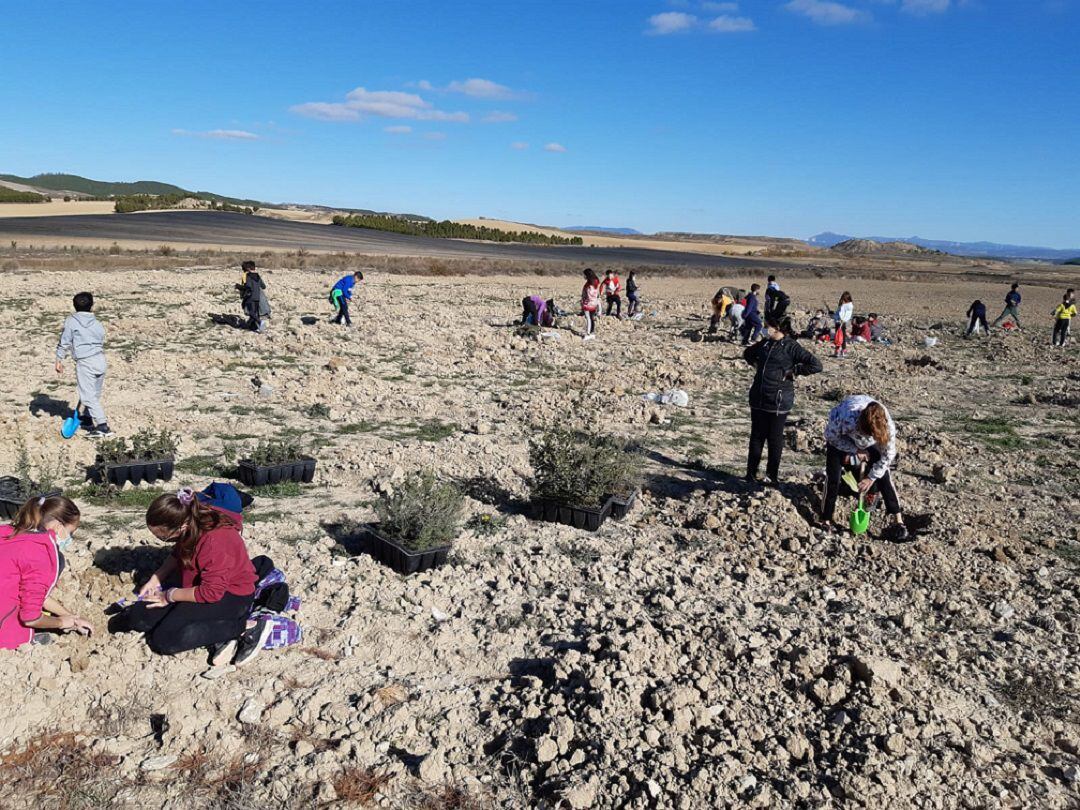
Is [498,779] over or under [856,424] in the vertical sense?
under

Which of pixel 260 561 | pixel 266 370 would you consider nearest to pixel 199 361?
pixel 266 370

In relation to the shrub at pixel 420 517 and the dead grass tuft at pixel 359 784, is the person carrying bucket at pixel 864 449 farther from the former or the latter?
the dead grass tuft at pixel 359 784

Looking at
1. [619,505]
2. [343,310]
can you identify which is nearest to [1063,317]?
[619,505]

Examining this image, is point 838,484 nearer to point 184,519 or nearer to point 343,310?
point 184,519

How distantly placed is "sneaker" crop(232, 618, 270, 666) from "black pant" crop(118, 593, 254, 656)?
0.19 ft

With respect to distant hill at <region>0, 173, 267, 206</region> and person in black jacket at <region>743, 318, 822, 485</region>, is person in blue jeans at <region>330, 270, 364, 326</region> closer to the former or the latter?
person in black jacket at <region>743, 318, 822, 485</region>

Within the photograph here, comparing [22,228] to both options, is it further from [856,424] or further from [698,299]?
[856,424]

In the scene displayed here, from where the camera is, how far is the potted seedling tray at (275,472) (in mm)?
7074

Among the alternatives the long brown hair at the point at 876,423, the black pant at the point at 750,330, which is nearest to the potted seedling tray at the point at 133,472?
the long brown hair at the point at 876,423

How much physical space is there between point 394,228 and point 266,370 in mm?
71777

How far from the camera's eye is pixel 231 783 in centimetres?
353

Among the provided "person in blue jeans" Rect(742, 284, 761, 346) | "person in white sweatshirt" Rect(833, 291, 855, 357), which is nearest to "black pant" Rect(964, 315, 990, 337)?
"person in white sweatshirt" Rect(833, 291, 855, 357)

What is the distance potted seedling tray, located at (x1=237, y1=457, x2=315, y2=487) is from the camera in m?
7.07

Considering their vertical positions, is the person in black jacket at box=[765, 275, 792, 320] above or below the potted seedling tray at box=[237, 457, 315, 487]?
above
